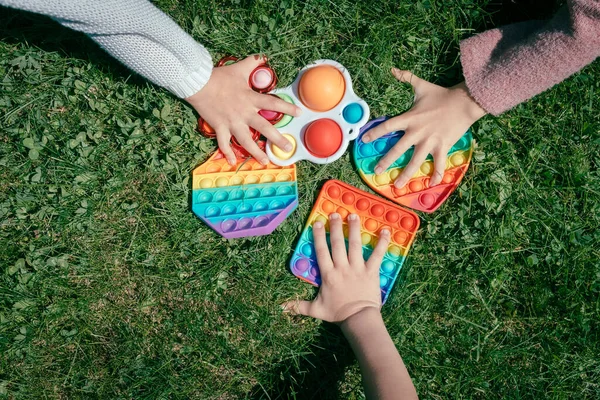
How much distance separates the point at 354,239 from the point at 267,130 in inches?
17.6

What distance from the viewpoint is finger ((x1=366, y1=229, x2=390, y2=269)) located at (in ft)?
5.32

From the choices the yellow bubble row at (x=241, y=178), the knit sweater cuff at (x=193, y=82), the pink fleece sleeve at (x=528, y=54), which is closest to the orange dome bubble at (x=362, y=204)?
the yellow bubble row at (x=241, y=178)

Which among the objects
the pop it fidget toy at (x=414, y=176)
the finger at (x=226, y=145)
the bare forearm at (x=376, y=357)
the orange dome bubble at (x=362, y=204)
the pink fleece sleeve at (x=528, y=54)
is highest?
the pink fleece sleeve at (x=528, y=54)

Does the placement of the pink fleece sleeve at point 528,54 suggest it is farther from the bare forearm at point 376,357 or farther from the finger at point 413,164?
the bare forearm at point 376,357

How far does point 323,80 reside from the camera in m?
1.60

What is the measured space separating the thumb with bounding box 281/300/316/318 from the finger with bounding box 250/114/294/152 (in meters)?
Result: 0.53

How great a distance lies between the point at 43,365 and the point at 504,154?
5.69 ft

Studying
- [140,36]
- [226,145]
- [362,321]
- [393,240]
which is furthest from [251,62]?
[362,321]

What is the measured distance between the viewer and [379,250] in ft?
5.32

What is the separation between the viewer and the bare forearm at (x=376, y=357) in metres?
1.44

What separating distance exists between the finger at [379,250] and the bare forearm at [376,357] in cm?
15

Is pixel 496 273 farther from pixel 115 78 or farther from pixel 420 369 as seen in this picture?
pixel 115 78

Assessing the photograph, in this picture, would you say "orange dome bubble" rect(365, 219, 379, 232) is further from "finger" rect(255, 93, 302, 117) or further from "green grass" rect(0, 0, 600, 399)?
"finger" rect(255, 93, 302, 117)

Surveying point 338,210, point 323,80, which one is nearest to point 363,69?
point 323,80
